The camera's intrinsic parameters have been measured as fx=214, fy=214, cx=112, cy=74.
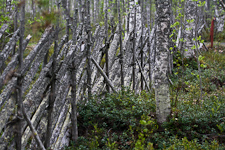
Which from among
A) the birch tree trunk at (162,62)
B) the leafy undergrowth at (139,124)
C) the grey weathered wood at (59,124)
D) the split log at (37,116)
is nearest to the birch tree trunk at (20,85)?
the split log at (37,116)

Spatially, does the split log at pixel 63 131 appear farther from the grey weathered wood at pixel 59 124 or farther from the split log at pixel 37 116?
the split log at pixel 37 116

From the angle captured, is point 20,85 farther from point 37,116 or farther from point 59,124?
point 59,124

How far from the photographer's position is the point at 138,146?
9.16ft

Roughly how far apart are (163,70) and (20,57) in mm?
2827

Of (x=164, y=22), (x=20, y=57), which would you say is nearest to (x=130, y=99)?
(x=164, y=22)

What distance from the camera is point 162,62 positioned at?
164 inches

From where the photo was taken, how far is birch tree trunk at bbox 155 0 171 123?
410 centimetres

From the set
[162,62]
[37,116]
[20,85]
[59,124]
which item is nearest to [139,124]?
[162,62]

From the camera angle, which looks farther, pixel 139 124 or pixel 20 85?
pixel 139 124

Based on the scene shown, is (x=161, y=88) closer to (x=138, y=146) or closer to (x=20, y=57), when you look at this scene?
(x=138, y=146)

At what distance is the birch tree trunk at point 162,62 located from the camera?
13.5ft

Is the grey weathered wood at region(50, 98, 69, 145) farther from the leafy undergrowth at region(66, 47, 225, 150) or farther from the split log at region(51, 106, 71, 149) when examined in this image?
the leafy undergrowth at region(66, 47, 225, 150)

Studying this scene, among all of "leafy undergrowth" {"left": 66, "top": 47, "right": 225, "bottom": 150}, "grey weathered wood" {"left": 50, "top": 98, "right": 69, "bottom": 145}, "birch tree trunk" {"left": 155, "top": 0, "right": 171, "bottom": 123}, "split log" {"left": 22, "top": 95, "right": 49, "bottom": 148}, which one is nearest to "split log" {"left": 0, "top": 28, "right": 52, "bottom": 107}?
"split log" {"left": 22, "top": 95, "right": 49, "bottom": 148}

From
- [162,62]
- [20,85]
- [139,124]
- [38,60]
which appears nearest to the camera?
[20,85]
